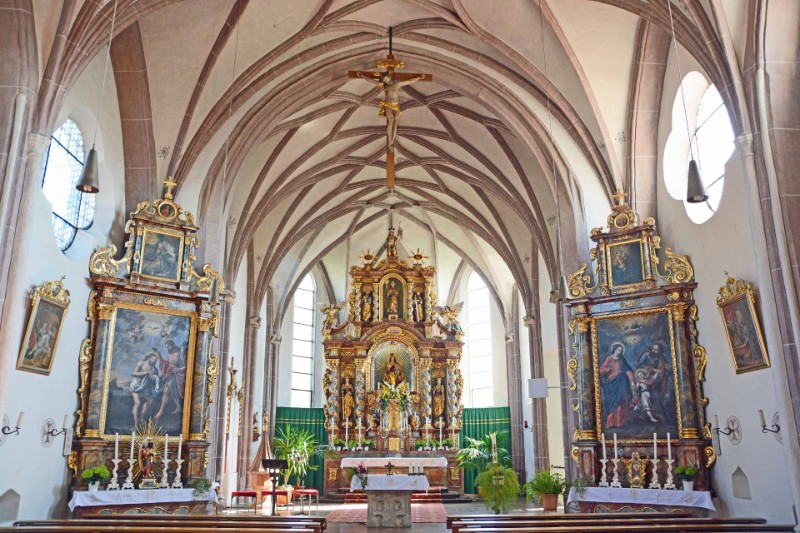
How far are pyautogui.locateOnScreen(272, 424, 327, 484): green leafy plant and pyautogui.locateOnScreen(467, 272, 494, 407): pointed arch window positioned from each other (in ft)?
22.1

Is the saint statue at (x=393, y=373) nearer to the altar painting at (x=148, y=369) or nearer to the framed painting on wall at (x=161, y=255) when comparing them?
the altar painting at (x=148, y=369)

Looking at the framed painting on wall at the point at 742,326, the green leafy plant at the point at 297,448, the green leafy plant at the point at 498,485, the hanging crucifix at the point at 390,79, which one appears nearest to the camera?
the framed painting on wall at the point at 742,326

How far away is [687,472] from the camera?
13094 mm

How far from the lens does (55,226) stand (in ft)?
43.3

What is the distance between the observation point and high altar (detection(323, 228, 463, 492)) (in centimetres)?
2512

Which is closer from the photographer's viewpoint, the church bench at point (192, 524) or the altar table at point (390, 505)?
the church bench at point (192, 524)

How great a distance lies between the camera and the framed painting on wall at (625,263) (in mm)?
14969

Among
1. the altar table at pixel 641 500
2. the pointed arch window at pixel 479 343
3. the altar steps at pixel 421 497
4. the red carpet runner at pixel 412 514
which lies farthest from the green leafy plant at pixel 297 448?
the altar table at pixel 641 500

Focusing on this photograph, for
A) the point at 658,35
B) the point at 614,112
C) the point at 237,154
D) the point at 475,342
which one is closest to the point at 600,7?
the point at 658,35

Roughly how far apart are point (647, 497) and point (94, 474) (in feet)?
32.8

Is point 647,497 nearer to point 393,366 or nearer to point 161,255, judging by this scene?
point 161,255

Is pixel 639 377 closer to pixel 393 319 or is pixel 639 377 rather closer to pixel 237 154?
pixel 237 154

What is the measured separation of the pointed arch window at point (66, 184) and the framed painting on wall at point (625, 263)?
10691 millimetres

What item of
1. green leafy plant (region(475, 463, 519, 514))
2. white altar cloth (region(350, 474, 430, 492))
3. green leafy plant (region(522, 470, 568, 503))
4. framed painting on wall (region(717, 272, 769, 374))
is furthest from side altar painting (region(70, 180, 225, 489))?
framed painting on wall (region(717, 272, 769, 374))
